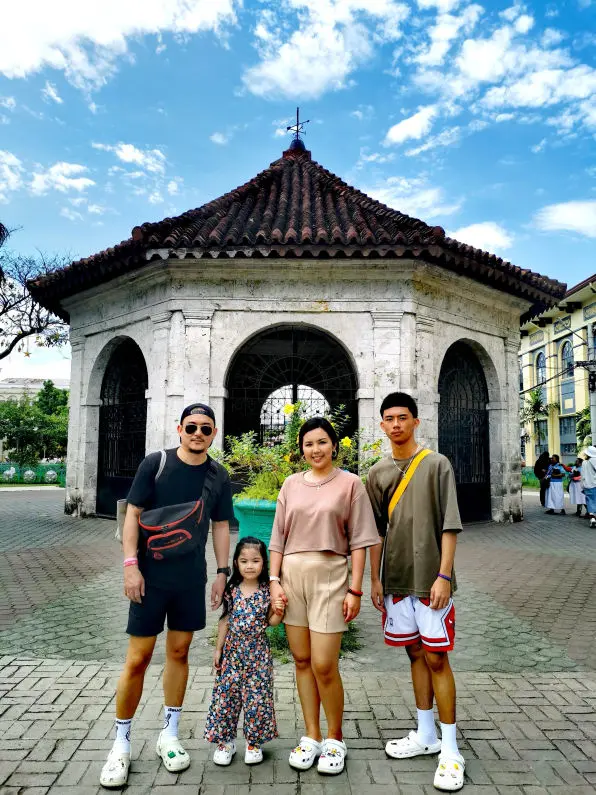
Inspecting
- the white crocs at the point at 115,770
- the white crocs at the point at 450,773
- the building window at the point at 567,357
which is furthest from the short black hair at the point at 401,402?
the building window at the point at 567,357

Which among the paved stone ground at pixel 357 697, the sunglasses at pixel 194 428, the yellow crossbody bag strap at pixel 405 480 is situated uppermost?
the sunglasses at pixel 194 428

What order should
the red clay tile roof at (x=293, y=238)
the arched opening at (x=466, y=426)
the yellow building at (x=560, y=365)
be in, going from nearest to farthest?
the red clay tile roof at (x=293, y=238)
the arched opening at (x=466, y=426)
the yellow building at (x=560, y=365)

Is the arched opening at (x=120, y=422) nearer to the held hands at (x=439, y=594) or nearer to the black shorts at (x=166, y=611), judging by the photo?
the black shorts at (x=166, y=611)

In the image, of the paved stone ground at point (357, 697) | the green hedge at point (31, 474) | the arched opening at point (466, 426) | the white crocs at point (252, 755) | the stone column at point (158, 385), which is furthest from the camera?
the green hedge at point (31, 474)

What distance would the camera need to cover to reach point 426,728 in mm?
2902

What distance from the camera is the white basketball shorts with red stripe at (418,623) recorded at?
9.01ft

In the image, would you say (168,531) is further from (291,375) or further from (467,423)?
(467,423)

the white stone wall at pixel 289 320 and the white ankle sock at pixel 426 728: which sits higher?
the white stone wall at pixel 289 320

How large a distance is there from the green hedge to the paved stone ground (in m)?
20.5

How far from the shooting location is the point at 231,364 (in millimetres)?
10156

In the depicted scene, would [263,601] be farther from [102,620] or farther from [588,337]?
[588,337]

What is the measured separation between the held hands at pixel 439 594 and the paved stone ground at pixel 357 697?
2.70ft

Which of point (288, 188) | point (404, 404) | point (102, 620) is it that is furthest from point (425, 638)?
point (288, 188)

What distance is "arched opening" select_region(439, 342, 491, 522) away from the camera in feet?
37.3
